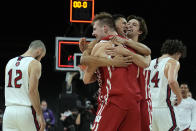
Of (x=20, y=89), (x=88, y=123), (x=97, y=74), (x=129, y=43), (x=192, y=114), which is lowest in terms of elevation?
(x=88, y=123)

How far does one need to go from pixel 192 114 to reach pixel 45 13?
36.5ft

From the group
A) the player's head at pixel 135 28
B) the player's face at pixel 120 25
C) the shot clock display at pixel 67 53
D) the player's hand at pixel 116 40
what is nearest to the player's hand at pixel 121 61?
the player's hand at pixel 116 40

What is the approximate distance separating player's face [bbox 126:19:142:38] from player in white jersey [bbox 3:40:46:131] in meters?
1.52

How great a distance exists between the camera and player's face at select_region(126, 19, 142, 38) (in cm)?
525

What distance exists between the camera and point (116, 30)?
435cm

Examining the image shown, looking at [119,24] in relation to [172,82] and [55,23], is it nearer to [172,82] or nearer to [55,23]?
[172,82]

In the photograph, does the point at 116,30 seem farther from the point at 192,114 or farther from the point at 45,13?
the point at 45,13

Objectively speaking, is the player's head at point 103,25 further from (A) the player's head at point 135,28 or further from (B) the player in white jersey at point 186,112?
(B) the player in white jersey at point 186,112

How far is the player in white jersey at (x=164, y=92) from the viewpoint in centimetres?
552

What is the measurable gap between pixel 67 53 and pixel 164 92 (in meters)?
6.52

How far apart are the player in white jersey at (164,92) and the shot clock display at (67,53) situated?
6.07 m

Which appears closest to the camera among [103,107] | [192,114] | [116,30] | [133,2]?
[103,107]

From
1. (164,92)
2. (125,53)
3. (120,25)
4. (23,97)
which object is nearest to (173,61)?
(164,92)

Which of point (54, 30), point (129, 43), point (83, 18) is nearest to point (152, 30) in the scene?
point (54, 30)
